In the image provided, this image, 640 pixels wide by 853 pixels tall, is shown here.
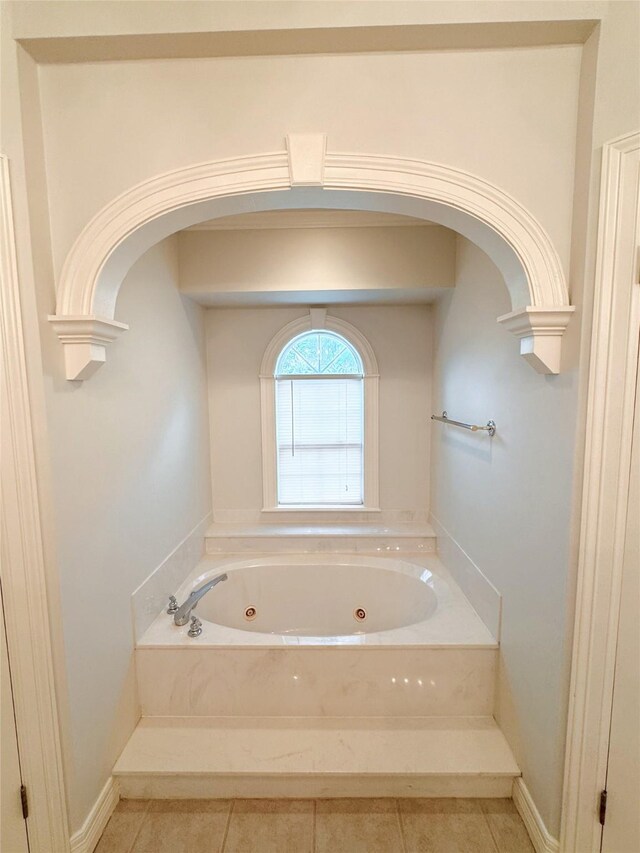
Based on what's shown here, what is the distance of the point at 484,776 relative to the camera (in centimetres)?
154

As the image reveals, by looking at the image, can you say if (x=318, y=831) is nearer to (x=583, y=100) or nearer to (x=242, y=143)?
(x=242, y=143)

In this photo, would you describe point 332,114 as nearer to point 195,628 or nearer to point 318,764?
point 195,628

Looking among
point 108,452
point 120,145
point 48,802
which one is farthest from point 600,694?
point 120,145

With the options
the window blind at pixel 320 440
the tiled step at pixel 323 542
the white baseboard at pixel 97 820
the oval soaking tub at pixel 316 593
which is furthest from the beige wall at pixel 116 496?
the window blind at pixel 320 440

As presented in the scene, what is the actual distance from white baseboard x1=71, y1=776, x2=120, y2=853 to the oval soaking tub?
3.30 ft

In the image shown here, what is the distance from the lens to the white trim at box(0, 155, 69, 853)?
3.64ft

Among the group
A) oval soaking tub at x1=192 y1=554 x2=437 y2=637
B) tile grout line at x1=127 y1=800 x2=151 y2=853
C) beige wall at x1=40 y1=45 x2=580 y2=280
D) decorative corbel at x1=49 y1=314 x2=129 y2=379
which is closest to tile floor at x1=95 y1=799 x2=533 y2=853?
tile grout line at x1=127 y1=800 x2=151 y2=853

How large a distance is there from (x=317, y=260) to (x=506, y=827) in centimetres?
269

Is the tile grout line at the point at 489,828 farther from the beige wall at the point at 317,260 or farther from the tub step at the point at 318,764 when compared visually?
the beige wall at the point at 317,260

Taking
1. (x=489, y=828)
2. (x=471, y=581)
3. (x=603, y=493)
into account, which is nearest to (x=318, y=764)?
(x=489, y=828)

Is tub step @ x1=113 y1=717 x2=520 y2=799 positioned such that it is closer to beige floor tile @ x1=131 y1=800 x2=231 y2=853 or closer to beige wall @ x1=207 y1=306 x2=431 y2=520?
beige floor tile @ x1=131 y1=800 x2=231 y2=853

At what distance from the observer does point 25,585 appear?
1.18 metres

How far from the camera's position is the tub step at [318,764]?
1.54m

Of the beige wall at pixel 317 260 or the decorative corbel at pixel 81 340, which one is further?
the beige wall at pixel 317 260
